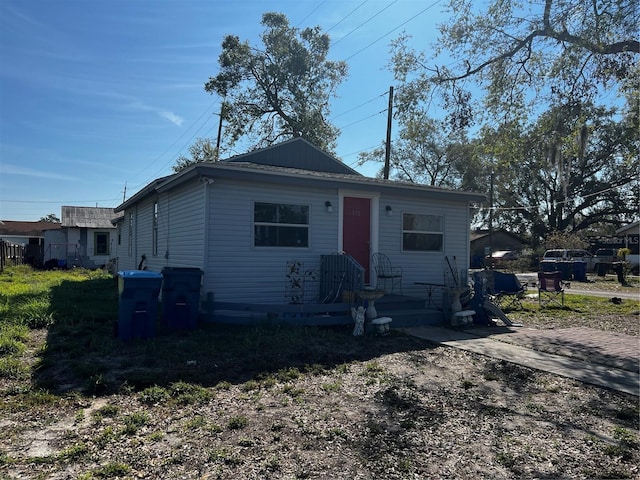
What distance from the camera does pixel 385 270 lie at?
10547 millimetres

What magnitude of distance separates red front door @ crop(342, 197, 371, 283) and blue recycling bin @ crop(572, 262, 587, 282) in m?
17.0

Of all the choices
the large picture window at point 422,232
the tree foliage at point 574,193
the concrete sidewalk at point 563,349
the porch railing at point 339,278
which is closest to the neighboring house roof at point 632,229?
the tree foliage at point 574,193

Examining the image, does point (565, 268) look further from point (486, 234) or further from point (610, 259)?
point (486, 234)

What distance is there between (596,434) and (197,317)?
5.96 metres

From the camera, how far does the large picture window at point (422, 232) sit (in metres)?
10.9

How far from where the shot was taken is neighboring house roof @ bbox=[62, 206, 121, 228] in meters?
27.4

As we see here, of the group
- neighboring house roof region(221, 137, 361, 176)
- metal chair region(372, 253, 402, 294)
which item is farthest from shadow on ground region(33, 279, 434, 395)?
neighboring house roof region(221, 137, 361, 176)

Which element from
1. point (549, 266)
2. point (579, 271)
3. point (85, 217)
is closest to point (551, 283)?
point (579, 271)

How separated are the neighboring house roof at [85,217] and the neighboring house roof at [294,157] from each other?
18.5 metres

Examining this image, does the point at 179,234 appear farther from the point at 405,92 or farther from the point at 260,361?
the point at 405,92

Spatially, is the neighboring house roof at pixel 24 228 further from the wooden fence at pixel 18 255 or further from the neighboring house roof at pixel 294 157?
the neighboring house roof at pixel 294 157

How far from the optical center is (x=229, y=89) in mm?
29766

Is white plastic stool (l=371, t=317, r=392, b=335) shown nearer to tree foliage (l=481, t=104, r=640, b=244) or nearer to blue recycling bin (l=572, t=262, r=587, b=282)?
blue recycling bin (l=572, t=262, r=587, b=282)

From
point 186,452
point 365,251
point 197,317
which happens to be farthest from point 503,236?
point 186,452
